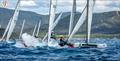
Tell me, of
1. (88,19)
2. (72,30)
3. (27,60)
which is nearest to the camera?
(27,60)

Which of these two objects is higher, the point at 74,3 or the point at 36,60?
the point at 74,3

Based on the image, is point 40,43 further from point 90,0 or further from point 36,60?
point 36,60

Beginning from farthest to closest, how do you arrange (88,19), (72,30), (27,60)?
(72,30) < (88,19) < (27,60)

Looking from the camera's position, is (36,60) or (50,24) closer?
(36,60)

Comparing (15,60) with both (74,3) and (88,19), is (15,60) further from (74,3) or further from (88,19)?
(74,3)

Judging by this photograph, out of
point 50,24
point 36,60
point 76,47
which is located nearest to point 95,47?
point 76,47

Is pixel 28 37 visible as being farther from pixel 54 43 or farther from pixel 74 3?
pixel 74 3

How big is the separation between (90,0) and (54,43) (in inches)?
446

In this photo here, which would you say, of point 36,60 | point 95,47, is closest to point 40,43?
point 95,47

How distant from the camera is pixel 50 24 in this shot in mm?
97688

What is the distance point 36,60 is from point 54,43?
36.2 meters

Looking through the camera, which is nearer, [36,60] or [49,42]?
[36,60]

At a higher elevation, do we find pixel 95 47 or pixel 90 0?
pixel 90 0

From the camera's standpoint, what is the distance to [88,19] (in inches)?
3676
